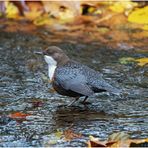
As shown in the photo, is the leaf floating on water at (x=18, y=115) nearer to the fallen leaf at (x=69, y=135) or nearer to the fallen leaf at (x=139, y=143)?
the fallen leaf at (x=69, y=135)

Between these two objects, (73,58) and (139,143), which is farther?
(73,58)

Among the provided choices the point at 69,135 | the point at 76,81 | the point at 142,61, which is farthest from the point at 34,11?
the point at 69,135

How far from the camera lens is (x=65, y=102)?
262 inches

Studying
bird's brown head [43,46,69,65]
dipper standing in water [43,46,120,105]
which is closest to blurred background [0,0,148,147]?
dipper standing in water [43,46,120,105]

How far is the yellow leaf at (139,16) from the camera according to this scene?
35.0 ft

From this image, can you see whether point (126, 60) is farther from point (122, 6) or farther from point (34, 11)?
point (34, 11)

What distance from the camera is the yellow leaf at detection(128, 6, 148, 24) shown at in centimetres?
1066

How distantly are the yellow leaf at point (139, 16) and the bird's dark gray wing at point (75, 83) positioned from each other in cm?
451

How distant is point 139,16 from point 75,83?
15.9 ft

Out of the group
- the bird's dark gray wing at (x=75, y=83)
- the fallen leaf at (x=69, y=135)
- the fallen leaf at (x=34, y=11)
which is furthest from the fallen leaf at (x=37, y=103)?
the fallen leaf at (x=34, y=11)

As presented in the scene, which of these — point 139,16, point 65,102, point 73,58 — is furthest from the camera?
point 139,16

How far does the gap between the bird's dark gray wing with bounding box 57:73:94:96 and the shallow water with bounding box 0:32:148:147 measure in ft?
0.80

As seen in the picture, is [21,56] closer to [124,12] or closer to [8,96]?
[8,96]

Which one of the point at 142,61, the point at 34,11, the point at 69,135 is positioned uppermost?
the point at 34,11
